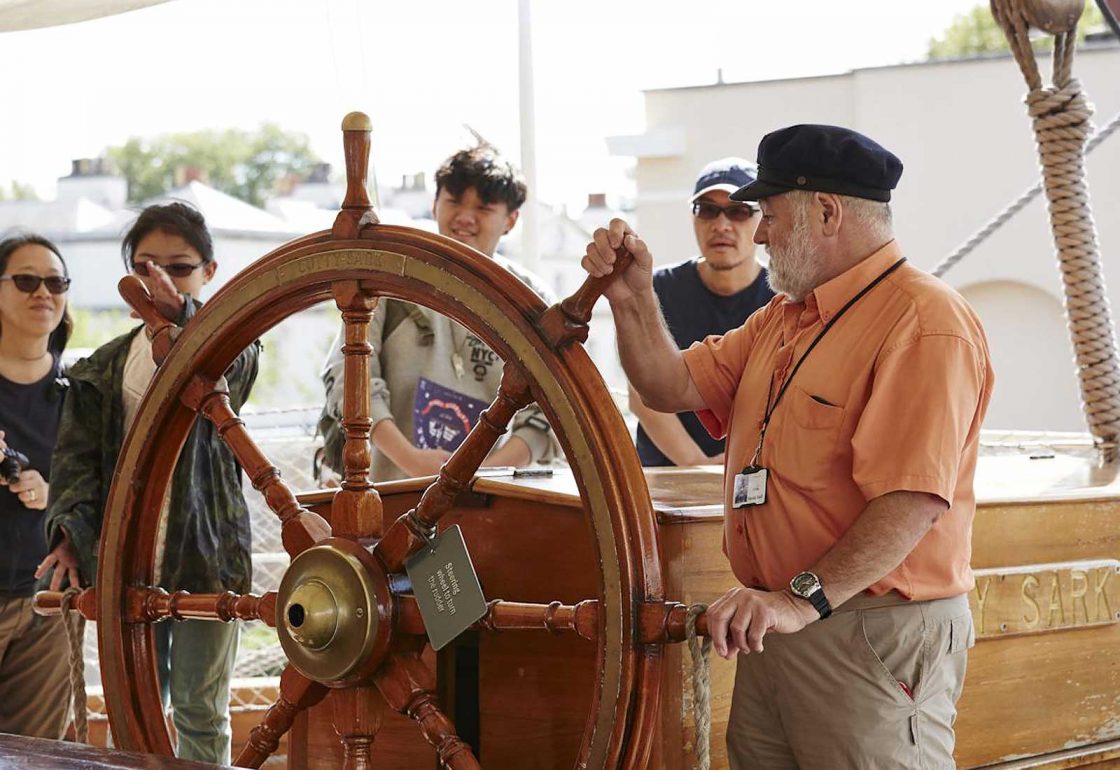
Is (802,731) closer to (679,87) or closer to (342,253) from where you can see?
(342,253)

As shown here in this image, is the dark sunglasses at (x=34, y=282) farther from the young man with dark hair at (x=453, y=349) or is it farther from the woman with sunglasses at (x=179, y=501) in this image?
the young man with dark hair at (x=453, y=349)

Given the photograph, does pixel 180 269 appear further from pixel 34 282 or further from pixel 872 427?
pixel 872 427

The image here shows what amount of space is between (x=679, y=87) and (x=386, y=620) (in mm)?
9515

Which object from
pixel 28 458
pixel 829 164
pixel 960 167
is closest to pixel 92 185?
pixel 960 167

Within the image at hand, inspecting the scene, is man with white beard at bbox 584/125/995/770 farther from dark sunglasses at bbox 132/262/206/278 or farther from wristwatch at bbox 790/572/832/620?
dark sunglasses at bbox 132/262/206/278

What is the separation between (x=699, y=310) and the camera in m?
2.78

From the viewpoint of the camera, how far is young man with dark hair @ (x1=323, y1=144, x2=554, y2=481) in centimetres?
256

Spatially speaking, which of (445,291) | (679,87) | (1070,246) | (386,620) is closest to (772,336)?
(445,291)

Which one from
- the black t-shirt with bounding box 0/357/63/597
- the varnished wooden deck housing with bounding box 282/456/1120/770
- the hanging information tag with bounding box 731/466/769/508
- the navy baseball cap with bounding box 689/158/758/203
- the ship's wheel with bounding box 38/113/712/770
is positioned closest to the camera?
the ship's wheel with bounding box 38/113/712/770

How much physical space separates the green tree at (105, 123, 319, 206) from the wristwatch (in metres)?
29.9

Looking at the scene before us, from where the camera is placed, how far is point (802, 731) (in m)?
1.67

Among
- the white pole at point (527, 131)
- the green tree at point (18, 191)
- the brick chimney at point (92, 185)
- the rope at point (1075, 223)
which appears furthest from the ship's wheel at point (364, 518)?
the green tree at point (18, 191)

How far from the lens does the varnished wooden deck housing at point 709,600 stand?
1.76 metres

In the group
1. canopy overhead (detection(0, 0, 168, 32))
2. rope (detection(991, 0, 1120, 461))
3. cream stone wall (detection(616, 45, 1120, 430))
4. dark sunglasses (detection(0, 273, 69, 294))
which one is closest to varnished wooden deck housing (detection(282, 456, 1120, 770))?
rope (detection(991, 0, 1120, 461))
